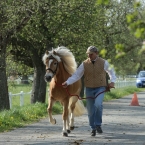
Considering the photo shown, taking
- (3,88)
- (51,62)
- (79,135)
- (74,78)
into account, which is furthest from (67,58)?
(3,88)

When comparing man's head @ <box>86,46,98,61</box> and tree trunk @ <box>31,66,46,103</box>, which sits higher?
man's head @ <box>86,46,98,61</box>

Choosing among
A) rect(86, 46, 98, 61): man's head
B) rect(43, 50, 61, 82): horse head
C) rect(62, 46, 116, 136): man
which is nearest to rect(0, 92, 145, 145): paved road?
rect(62, 46, 116, 136): man

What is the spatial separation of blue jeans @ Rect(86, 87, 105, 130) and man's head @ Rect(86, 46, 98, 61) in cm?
70

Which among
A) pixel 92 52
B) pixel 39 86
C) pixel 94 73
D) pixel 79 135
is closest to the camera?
pixel 92 52

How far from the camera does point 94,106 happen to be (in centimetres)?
1216

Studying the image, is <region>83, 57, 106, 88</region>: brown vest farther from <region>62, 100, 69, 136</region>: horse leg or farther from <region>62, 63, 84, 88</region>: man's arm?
<region>62, 100, 69, 136</region>: horse leg

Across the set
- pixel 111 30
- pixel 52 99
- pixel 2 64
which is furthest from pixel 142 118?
pixel 111 30

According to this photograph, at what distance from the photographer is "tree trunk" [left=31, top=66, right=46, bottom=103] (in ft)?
84.0

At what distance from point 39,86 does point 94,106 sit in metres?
14.3

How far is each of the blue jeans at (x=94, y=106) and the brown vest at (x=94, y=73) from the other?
12 cm

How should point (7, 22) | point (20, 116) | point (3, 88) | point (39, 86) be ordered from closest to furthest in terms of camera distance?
1. point (20, 116)
2. point (7, 22)
3. point (3, 88)
4. point (39, 86)

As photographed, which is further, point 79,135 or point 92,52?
point 79,135

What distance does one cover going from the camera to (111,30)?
41594 millimetres

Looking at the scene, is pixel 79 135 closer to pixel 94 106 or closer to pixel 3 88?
pixel 94 106
